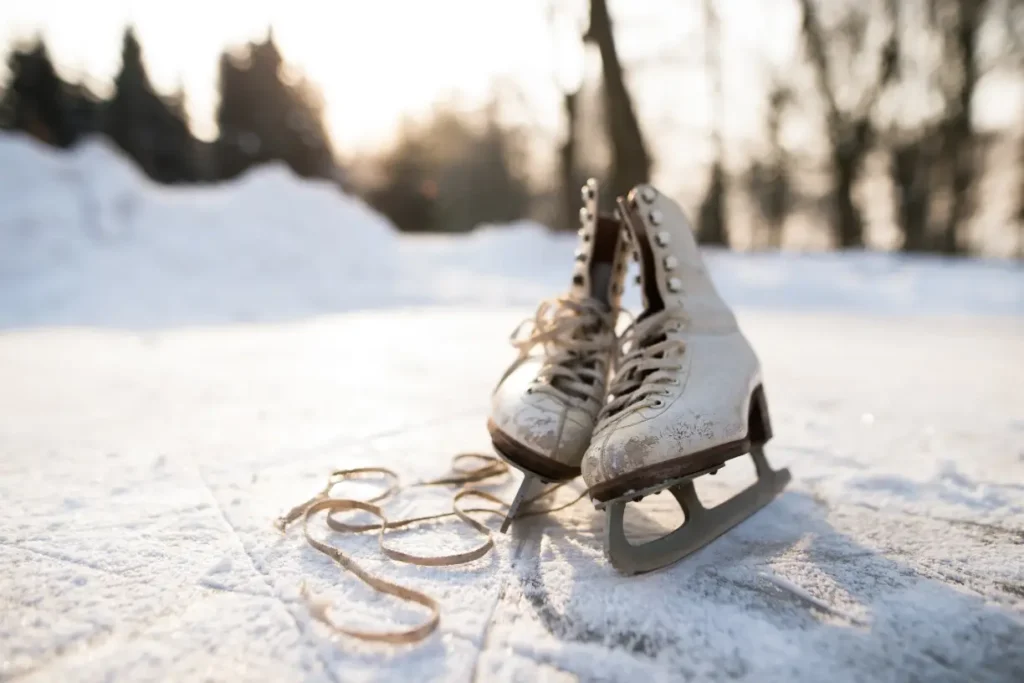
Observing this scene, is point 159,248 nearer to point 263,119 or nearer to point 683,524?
point 683,524

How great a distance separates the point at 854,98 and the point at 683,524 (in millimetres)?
16365

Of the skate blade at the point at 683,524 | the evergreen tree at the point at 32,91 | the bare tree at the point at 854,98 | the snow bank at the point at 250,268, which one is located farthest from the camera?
the evergreen tree at the point at 32,91

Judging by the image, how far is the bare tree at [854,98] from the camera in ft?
45.3

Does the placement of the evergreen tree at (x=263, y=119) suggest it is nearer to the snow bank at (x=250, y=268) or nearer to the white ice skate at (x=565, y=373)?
the snow bank at (x=250, y=268)

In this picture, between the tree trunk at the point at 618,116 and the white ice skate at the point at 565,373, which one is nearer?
the white ice skate at the point at 565,373

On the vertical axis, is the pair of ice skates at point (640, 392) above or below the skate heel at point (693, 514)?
above

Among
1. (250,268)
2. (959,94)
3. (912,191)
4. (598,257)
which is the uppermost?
(959,94)

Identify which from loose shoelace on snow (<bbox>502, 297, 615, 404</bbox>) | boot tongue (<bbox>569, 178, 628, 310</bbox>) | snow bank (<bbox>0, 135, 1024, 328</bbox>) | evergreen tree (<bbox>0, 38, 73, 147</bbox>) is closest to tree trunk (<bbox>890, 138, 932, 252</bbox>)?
snow bank (<bbox>0, 135, 1024, 328</bbox>)

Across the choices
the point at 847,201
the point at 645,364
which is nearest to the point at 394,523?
the point at 645,364

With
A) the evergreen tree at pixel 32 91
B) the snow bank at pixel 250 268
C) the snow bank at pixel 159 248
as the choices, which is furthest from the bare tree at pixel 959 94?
the evergreen tree at pixel 32 91

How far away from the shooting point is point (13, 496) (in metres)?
1.31

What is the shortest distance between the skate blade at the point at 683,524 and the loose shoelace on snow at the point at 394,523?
13 cm

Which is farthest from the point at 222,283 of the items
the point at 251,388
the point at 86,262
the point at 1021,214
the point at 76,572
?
the point at 1021,214

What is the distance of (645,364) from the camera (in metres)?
1.26
